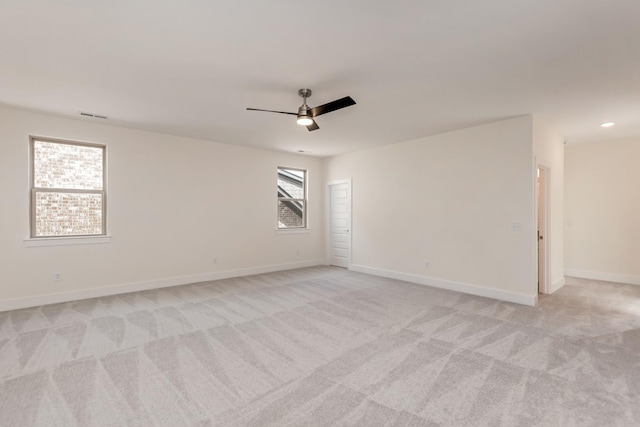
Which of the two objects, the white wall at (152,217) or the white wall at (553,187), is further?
the white wall at (553,187)

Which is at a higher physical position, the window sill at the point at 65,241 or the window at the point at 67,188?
the window at the point at 67,188

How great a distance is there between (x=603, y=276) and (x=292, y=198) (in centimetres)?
639

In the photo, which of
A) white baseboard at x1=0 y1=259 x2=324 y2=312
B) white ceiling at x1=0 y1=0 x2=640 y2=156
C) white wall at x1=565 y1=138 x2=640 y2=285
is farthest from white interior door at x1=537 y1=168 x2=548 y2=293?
white baseboard at x1=0 y1=259 x2=324 y2=312

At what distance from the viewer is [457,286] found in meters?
4.98

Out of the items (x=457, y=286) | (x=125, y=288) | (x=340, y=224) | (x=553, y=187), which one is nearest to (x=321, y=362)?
(x=457, y=286)

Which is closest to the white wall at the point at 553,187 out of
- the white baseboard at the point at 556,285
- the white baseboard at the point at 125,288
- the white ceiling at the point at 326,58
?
the white baseboard at the point at 556,285

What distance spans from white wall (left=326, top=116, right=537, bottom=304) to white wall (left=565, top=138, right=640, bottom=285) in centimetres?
274

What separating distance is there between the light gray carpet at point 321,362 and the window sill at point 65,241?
0.88m

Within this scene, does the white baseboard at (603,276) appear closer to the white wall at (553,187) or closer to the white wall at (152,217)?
the white wall at (553,187)

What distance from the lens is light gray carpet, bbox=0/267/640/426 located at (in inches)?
77.9

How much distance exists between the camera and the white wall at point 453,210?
14.1 feet

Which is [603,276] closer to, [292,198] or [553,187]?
[553,187]

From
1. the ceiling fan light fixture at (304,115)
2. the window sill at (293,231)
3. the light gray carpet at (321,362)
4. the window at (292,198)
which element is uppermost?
the ceiling fan light fixture at (304,115)

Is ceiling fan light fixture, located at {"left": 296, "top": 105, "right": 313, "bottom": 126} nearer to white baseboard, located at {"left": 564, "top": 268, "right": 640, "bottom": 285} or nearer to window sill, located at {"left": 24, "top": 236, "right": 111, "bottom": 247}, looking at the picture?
window sill, located at {"left": 24, "top": 236, "right": 111, "bottom": 247}
